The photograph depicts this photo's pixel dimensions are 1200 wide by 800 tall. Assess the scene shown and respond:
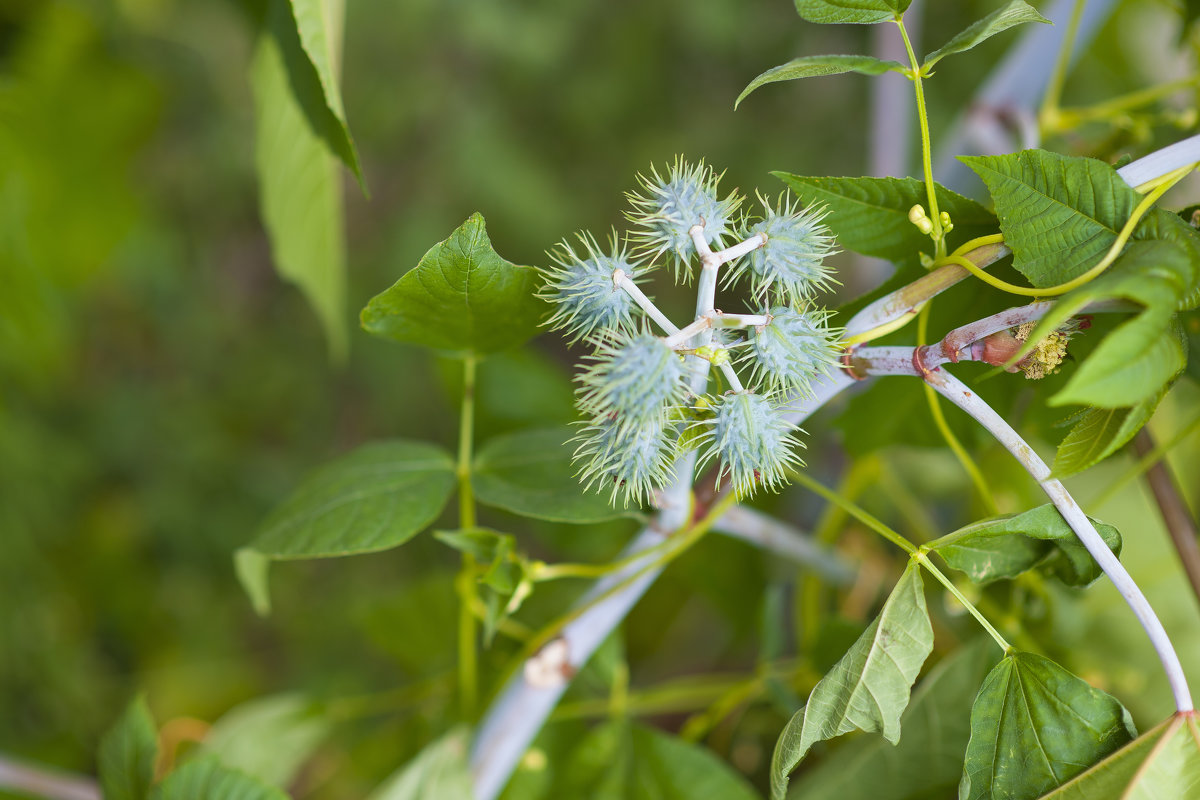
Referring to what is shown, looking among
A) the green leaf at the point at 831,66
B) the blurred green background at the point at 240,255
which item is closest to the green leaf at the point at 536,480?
the green leaf at the point at 831,66

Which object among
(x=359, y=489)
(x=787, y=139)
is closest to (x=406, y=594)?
(x=359, y=489)

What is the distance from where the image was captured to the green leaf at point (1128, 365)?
0.88 ft

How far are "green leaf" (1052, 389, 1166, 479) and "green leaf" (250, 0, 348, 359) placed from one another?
0.44 m

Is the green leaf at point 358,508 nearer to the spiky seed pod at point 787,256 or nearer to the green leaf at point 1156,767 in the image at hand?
the spiky seed pod at point 787,256

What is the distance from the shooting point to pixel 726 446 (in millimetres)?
336

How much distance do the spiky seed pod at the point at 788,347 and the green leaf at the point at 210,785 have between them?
1.27 feet

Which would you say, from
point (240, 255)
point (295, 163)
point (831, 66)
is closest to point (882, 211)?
point (831, 66)

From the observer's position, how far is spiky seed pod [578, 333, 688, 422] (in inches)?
12.3

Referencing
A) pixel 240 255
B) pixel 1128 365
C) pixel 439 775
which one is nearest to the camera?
pixel 1128 365

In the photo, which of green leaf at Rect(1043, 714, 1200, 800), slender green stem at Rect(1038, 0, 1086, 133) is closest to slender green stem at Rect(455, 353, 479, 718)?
green leaf at Rect(1043, 714, 1200, 800)

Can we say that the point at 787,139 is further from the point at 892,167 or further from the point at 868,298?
the point at 868,298

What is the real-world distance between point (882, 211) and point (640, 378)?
168 mm

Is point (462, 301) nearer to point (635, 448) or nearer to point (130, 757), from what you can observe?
point (635, 448)

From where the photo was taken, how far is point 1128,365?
0.28 m
